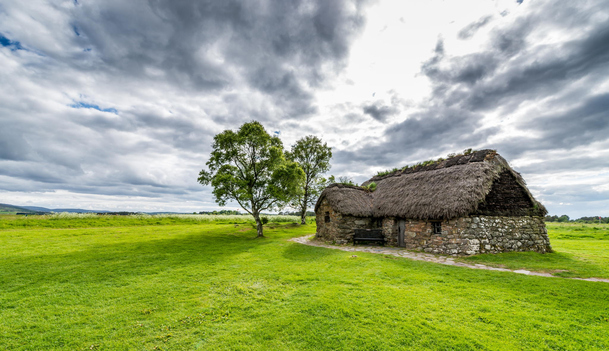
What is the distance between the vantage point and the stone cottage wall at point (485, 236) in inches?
508

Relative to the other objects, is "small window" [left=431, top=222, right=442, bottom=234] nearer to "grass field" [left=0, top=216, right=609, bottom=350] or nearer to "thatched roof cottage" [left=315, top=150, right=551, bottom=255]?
"thatched roof cottage" [left=315, top=150, right=551, bottom=255]

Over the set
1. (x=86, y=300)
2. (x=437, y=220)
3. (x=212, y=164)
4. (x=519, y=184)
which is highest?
(x=212, y=164)

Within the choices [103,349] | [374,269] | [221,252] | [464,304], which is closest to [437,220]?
[374,269]

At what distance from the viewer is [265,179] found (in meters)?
22.3

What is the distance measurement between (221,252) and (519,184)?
773 inches

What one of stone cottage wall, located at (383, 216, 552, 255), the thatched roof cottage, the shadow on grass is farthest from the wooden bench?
the shadow on grass

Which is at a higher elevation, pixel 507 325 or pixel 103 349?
pixel 507 325

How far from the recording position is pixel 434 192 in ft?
50.8

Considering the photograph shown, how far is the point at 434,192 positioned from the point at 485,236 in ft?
12.1

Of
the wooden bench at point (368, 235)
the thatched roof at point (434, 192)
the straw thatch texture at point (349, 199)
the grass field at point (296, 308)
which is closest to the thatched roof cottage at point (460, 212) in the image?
the thatched roof at point (434, 192)

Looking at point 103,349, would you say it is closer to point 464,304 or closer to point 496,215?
point 464,304

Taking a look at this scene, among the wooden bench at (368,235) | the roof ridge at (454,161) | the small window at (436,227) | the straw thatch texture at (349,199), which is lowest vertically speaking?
the wooden bench at (368,235)

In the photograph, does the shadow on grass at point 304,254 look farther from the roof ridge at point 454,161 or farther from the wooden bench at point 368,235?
the roof ridge at point 454,161

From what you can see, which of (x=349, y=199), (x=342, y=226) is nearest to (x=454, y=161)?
(x=349, y=199)
